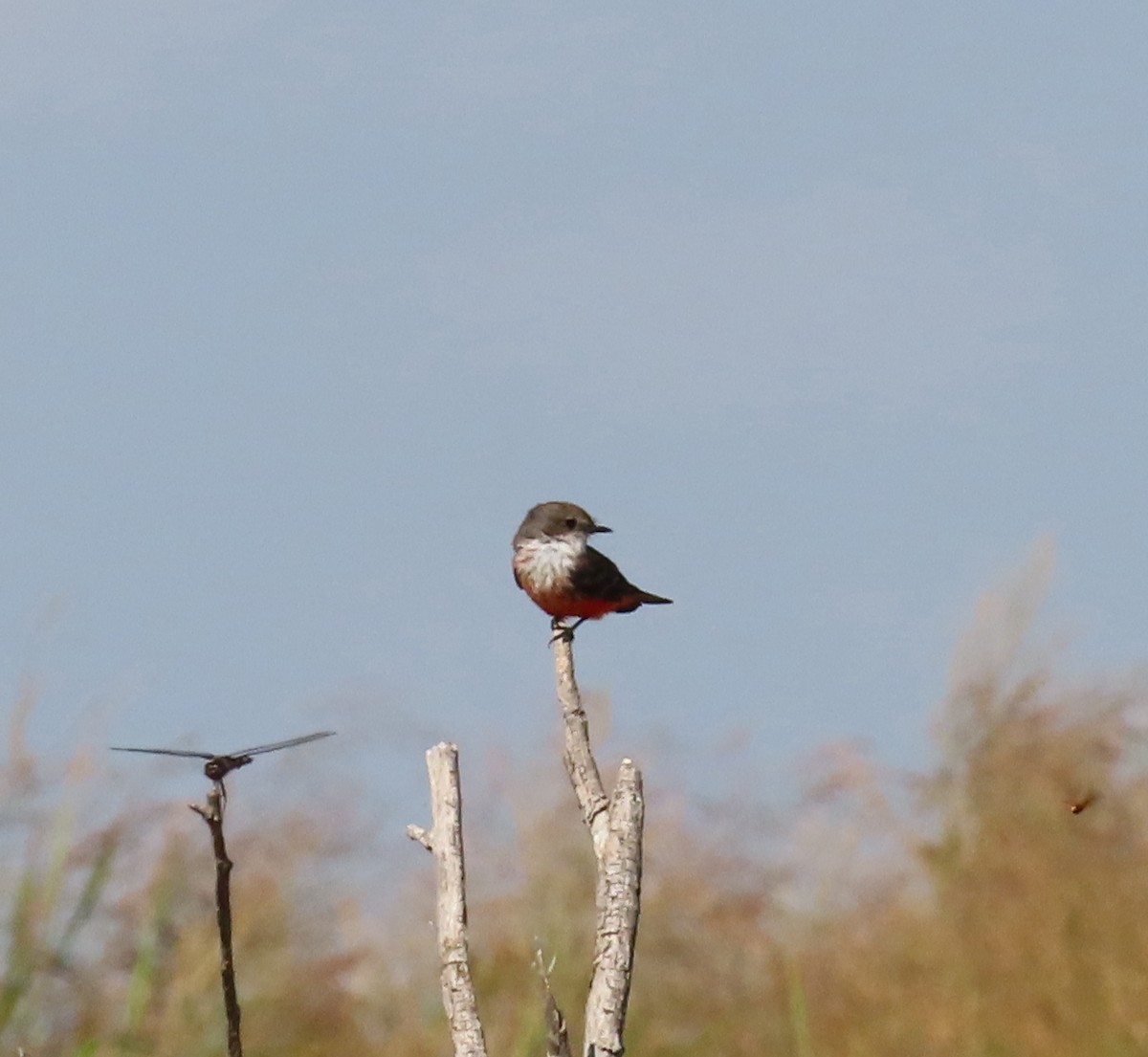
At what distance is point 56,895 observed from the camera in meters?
4.38

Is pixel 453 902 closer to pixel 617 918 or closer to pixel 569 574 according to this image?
pixel 617 918

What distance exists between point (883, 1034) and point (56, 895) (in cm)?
186

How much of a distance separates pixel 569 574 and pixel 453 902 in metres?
2.71

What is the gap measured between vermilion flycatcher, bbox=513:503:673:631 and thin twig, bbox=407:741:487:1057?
8.15 feet

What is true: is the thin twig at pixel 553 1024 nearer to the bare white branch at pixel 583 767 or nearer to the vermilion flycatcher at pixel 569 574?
the bare white branch at pixel 583 767

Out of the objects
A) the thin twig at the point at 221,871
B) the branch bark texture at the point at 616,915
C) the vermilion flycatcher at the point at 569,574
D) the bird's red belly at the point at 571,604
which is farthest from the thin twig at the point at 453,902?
the bird's red belly at the point at 571,604

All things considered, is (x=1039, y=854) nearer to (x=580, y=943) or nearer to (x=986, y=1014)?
(x=986, y=1014)

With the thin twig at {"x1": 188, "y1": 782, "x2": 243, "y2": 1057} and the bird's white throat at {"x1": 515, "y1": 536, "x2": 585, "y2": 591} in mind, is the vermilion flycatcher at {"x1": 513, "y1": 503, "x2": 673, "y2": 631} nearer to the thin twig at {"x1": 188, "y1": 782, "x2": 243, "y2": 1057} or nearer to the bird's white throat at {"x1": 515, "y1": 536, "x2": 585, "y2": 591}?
the bird's white throat at {"x1": 515, "y1": 536, "x2": 585, "y2": 591}

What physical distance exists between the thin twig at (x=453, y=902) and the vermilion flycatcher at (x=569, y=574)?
2.49m

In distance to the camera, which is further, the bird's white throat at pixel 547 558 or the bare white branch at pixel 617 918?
the bird's white throat at pixel 547 558

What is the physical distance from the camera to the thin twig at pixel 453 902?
7.55 ft

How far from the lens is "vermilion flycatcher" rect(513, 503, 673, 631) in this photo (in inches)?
199

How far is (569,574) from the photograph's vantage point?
5.04 meters

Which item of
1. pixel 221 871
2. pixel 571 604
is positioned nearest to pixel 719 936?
pixel 571 604
